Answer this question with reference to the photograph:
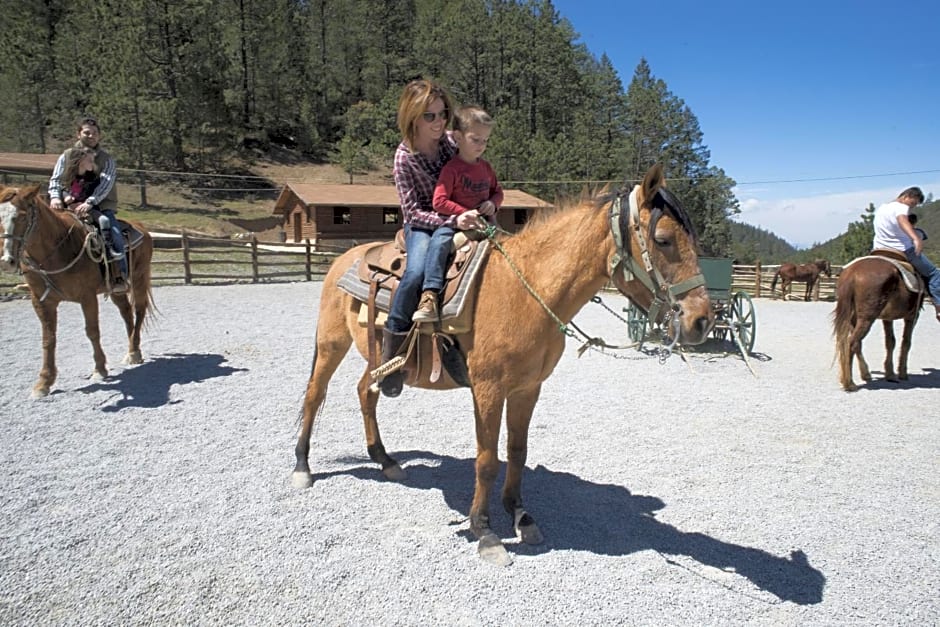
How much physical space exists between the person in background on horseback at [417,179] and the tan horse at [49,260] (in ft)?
15.8

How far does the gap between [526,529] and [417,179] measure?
7.65ft

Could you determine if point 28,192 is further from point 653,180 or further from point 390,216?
point 390,216

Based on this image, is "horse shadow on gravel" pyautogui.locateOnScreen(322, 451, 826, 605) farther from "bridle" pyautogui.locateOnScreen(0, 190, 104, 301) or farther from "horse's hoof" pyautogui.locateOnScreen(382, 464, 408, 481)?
"bridle" pyautogui.locateOnScreen(0, 190, 104, 301)

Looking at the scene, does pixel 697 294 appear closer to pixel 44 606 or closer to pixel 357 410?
pixel 44 606

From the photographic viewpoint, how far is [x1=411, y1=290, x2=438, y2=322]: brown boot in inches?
121

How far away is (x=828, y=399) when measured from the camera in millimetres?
6508

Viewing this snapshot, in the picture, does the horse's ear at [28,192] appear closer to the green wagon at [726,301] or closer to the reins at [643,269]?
the reins at [643,269]

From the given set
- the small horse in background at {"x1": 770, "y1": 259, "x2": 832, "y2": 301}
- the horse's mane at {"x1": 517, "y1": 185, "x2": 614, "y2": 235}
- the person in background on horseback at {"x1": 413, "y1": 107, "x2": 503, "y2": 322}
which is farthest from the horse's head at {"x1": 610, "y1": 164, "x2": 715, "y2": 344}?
the small horse in background at {"x1": 770, "y1": 259, "x2": 832, "y2": 301}

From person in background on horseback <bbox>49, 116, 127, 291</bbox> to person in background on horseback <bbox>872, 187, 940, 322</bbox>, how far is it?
32.1 feet

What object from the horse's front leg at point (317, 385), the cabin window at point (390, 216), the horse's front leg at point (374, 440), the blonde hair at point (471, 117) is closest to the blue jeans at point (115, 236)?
the horse's front leg at point (317, 385)

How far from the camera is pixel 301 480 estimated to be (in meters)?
4.03

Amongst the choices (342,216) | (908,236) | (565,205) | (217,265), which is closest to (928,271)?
(908,236)

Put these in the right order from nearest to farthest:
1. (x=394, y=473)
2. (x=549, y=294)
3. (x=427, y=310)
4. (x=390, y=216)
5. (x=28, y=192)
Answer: (x=549, y=294) → (x=427, y=310) → (x=394, y=473) → (x=28, y=192) → (x=390, y=216)

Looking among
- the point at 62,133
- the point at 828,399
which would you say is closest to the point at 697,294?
the point at 828,399
